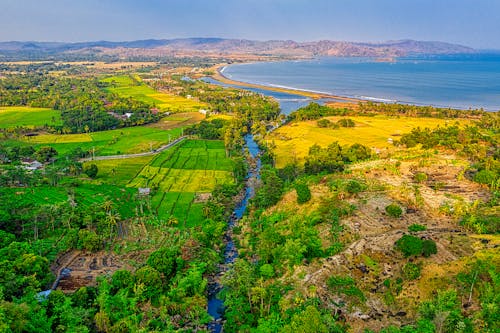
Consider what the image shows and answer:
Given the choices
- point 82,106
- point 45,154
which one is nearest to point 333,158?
point 45,154

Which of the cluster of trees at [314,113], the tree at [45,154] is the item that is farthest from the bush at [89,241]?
the cluster of trees at [314,113]

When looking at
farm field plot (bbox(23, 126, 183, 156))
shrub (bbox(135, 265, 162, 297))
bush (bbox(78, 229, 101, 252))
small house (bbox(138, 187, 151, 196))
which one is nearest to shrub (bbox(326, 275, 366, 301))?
shrub (bbox(135, 265, 162, 297))

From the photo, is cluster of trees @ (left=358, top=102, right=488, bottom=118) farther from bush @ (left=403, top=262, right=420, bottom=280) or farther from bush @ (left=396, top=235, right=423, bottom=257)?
bush @ (left=403, top=262, right=420, bottom=280)

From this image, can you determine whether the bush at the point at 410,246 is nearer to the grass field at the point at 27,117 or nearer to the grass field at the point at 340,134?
the grass field at the point at 340,134

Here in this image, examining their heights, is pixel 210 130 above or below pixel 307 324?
above

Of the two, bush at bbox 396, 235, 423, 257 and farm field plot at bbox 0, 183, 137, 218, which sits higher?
bush at bbox 396, 235, 423, 257

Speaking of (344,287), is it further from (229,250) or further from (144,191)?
(144,191)
